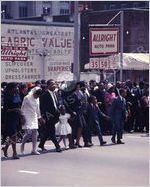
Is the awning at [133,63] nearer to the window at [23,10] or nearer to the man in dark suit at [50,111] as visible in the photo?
the man in dark suit at [50,111]

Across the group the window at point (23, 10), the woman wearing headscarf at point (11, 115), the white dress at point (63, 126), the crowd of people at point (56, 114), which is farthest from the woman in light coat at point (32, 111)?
the window at point (23, 10)

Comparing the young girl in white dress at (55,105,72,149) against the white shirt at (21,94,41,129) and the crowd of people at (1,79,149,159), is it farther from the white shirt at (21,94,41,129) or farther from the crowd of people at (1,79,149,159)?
the white shirt at (21,94,41,129)

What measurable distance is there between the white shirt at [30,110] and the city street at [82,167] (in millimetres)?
733

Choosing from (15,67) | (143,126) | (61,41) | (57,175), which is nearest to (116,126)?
(143,126)

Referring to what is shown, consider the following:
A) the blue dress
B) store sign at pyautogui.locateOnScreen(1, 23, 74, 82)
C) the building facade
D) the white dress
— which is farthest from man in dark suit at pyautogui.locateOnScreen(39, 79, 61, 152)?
the building facade

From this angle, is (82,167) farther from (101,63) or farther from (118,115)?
(101,63)

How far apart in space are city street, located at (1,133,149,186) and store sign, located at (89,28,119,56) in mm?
9101

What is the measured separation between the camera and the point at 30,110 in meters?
15.2

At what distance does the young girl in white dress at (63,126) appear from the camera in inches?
654

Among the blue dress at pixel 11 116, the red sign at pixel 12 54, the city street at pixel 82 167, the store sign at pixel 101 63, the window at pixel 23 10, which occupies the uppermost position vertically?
the window at pixel 23 10

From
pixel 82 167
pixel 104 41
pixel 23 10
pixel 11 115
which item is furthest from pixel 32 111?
pixel 23 10

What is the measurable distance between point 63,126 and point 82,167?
3.82 meters

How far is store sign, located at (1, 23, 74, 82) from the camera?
2703cm

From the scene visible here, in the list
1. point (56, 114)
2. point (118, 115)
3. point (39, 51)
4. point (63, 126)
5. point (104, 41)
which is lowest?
point (63, 126)
